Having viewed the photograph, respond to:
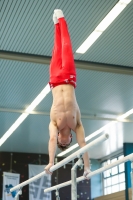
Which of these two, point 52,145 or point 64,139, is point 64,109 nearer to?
point 64,139

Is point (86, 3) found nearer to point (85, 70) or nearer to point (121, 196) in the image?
point (85, 70)

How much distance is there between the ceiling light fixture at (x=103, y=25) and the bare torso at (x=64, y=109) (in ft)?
8.23

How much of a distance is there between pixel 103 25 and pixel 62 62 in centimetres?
260

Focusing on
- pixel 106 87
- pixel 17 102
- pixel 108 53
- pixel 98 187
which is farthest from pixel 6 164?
pixel 108 53

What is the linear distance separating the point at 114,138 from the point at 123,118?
9.97 feet

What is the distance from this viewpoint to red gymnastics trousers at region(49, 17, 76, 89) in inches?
218

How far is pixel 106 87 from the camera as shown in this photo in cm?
1090

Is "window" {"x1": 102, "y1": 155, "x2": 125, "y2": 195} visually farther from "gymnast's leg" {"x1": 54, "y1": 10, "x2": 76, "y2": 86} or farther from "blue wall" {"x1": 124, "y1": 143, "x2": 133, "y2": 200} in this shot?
"gymnast's leg" {"x1": 54, "y1": 10, "x2": 76, "y2": 86}

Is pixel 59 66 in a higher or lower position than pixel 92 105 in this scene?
lower

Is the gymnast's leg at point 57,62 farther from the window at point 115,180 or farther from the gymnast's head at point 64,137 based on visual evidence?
the window at point 115,180

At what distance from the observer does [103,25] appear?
790 centimetres

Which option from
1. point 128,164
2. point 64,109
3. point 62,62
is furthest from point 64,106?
point 128,164

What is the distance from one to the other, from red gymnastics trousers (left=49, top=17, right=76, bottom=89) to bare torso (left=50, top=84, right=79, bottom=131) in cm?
10

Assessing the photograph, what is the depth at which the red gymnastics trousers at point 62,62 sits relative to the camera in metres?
5.53
